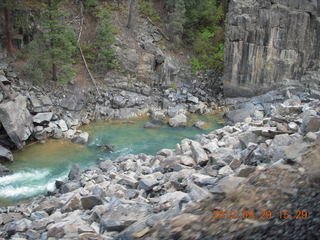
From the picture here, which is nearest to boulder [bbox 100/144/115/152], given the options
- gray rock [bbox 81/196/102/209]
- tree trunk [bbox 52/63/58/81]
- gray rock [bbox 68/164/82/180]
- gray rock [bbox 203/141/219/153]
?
gray rock [bbox 68/164/82/180]

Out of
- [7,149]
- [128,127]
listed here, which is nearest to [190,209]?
[7,149]

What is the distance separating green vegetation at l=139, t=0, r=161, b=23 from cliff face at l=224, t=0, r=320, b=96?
721 centimetres

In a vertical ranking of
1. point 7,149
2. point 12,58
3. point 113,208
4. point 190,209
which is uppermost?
point 12,58

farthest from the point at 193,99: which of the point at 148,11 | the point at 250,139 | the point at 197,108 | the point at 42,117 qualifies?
the point at 250,139

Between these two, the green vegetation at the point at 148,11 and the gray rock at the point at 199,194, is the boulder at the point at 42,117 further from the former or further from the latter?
the green vegetation at the point at 148,11

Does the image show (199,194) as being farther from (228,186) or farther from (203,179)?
(203,179)

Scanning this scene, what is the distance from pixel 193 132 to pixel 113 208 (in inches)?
537

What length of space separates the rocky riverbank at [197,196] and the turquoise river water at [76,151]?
6.46 feet

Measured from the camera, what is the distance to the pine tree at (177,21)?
29.5 m

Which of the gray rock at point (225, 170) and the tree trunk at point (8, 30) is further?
the tree trunk at point (8, 30)

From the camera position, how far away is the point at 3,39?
76.4 feet

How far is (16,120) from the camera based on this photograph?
18438 millimetres

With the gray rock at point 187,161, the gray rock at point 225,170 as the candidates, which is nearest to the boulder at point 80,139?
the gray rock at point 187,161

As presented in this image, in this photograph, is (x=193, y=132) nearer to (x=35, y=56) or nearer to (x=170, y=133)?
(x=170, y=133)
